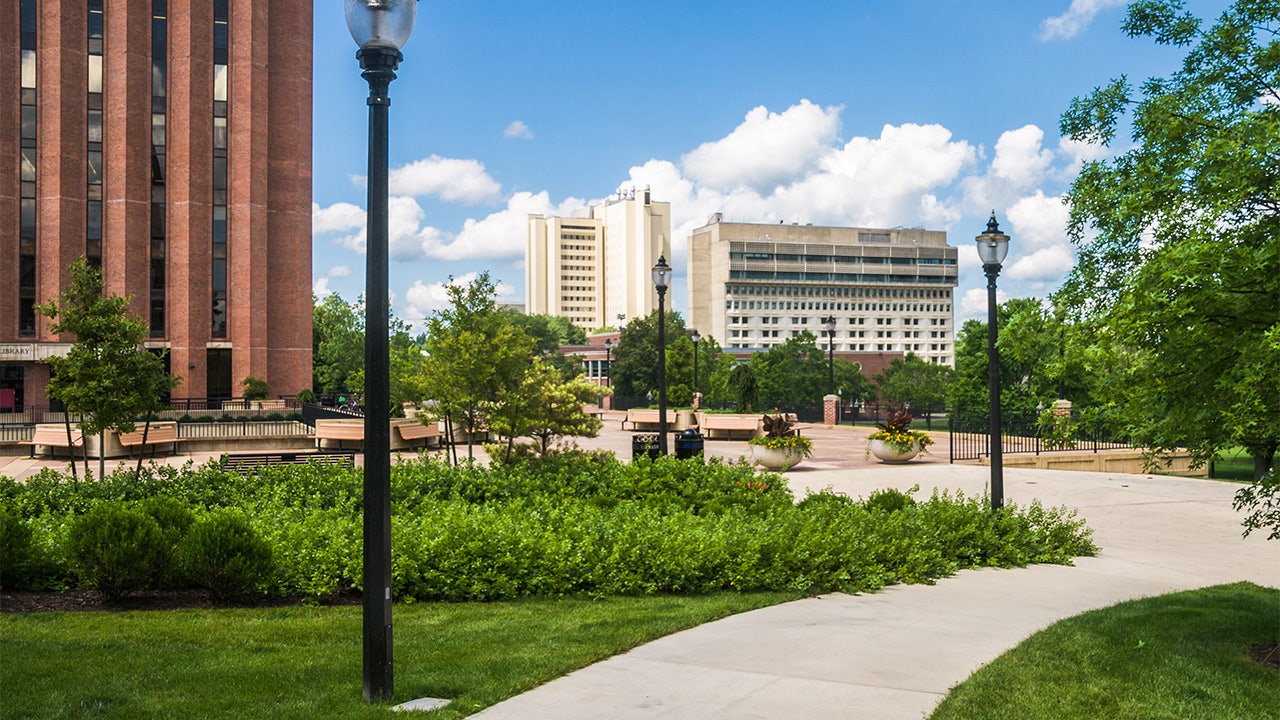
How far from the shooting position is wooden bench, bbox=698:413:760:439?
35125 mm

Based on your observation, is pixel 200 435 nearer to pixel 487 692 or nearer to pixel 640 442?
pixel 640 442

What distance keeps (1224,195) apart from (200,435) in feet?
100

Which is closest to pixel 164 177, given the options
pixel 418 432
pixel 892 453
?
pixel 418 432

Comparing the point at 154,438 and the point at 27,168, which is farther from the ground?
the point at 27,168

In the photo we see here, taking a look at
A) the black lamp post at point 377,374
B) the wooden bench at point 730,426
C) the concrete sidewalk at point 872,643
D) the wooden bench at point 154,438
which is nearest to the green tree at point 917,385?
the wooden bench at point 730,426

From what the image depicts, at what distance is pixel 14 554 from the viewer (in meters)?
8.67

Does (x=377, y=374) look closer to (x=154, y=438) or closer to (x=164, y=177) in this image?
(x=154, y=438)

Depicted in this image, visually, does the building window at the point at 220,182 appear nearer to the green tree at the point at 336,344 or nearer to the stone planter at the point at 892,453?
the green tree at the point at 336,344

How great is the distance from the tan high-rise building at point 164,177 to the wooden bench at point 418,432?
2376 centimetres

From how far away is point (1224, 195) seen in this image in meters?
6.08

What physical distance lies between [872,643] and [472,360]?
1256cm

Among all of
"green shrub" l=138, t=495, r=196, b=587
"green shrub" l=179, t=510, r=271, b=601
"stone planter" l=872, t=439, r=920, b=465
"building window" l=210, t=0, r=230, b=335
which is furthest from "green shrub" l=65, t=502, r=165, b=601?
"building window" l=210, t=0, r=230, b=335

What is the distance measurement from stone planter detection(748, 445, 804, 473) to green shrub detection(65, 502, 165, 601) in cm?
1627

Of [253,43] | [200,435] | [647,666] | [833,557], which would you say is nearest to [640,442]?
[833,557]
